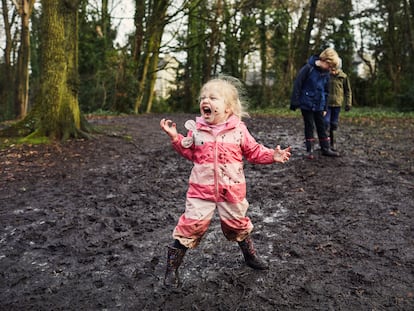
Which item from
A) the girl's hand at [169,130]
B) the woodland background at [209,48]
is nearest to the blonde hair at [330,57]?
the girl's hand at [169,130]

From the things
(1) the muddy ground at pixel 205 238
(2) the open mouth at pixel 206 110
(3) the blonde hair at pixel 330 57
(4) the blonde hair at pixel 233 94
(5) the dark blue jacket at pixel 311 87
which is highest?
(3) the blonde hair at pixel 330 57

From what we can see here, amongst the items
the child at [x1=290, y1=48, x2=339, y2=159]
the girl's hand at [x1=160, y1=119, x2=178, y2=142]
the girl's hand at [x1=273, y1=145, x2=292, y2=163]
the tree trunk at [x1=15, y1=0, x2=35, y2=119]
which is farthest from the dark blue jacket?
the tree trunk at [x1=15, y1=0, x2=35, y2=119]

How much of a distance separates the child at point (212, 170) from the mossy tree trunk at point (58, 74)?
6.60 meters

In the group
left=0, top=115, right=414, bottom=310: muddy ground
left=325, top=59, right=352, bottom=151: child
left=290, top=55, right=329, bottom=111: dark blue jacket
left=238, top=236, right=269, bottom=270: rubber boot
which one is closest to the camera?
left=0, top=115, right=414, bottom=310: muddy ground

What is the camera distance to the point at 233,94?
→ 3123 millimetres

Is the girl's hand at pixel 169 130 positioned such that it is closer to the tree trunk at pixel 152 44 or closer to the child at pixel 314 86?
the child at pixel 314 86

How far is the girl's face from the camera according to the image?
3016 millimetres

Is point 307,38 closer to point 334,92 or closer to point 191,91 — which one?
point 191,91

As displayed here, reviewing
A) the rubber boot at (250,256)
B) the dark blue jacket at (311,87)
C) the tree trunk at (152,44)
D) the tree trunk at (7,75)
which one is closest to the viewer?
the rubber boot at (250,256)

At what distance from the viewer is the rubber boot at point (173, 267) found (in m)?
3.02

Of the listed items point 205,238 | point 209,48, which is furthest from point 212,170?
point 209,48

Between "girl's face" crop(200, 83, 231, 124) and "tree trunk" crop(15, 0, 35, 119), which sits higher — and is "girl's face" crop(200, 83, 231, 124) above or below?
below

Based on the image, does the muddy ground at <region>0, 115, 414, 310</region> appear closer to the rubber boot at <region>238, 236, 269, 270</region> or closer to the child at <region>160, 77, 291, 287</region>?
the rubber boot at <region>238, 236, 269, 270</region>

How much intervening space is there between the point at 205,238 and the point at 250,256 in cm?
79
